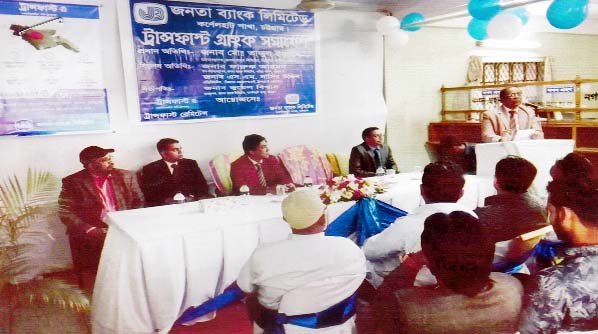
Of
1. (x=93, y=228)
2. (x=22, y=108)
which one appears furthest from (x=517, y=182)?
(x=22, y=108)

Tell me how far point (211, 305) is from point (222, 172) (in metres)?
1.87

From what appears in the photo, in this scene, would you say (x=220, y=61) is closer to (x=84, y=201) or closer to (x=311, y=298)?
(x=84, y=201)

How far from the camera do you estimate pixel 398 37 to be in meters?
5.00

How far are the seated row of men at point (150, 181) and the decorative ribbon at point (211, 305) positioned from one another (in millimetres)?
820

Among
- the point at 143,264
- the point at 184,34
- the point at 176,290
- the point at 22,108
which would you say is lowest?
the point at 176,290

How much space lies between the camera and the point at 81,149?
3.80m

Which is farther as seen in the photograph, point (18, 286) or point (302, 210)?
point (18, 286)

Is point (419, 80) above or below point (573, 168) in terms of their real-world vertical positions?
above

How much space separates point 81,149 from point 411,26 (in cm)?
342

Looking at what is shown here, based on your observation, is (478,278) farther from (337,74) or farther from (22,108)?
(337,74)

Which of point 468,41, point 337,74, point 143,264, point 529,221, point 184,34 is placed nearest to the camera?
point 529,221

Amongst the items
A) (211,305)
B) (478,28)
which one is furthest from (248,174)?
(478,28)

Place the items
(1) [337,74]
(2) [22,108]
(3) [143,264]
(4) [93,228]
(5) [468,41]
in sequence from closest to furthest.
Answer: (3) [143,264] < (4) [93,228] < (2) [22,108] < (1) [337,74] < (5) [468,41]

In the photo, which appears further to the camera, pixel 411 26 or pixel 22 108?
pixel 411 26
